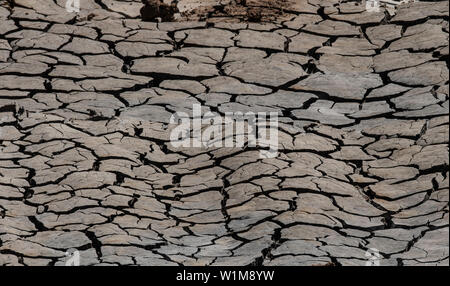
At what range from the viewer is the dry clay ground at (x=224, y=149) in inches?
212

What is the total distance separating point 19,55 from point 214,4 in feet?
4.04

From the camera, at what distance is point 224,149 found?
20.0ft

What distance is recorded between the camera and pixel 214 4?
7500mm

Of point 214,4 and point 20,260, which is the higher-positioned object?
point 214,4

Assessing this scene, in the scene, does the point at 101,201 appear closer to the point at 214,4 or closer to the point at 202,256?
the point at 202,256

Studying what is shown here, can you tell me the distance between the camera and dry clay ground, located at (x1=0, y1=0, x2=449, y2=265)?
538 cm

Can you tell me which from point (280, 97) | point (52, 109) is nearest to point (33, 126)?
point (52, 109)

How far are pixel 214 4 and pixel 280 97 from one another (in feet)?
3.70

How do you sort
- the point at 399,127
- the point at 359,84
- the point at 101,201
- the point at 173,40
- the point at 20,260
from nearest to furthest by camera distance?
the point at 20,260 → the point at 101,201 → the point at 399,127 → the point at 359,84 → the point at 173,40

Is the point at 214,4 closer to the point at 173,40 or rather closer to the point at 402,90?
the point at 173,40

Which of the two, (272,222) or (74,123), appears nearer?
(272,222)

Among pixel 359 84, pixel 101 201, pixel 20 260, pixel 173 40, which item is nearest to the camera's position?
pixel 20 260

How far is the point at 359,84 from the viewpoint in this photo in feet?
21.9

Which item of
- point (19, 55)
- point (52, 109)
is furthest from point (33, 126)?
point (19, 55)
